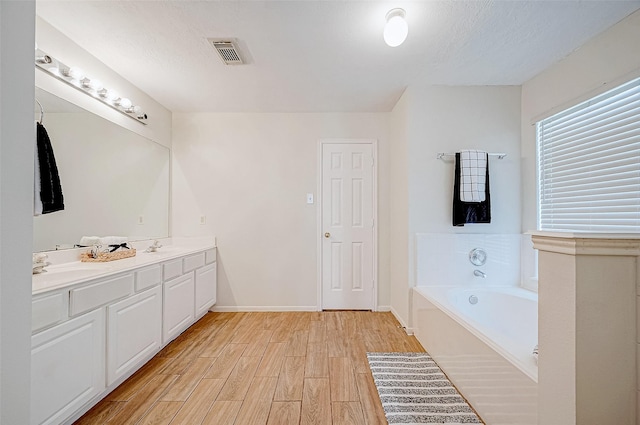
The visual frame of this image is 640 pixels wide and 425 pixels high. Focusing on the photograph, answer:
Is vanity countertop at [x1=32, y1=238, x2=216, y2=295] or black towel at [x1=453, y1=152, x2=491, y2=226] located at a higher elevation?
black towel at [x1=453, y1=152, x2=491, y2=226]

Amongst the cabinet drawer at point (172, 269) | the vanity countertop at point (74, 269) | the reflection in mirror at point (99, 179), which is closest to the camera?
the vanity countertop at point (74, 269)

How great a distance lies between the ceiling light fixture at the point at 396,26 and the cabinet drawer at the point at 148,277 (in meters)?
2.19

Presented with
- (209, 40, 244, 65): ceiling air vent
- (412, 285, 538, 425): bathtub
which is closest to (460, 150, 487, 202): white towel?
(412, 285, 538, 425): bathtub

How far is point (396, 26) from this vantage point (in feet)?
5.74

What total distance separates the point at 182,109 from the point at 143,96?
1.59ft

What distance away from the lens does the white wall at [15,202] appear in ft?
1.77

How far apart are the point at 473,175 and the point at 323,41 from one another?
5.38 feet

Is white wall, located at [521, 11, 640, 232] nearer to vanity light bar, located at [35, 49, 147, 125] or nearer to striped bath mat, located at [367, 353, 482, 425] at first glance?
striped bath mat, located at [367, 353, 482, 425]

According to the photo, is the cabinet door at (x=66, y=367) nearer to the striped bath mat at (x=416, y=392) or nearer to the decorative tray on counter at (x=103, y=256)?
the decorative tray on counter at (x=103, y=256)

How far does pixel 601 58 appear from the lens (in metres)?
2.04

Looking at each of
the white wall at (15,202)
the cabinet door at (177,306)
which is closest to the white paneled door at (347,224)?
the cabinet door at (177,306)

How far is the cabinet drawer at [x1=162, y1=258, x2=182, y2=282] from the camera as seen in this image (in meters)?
2.43

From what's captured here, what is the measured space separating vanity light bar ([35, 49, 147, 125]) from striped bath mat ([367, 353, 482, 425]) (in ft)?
9.37

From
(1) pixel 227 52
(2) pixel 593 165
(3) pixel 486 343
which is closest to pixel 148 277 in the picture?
(1) pixel 227 52
